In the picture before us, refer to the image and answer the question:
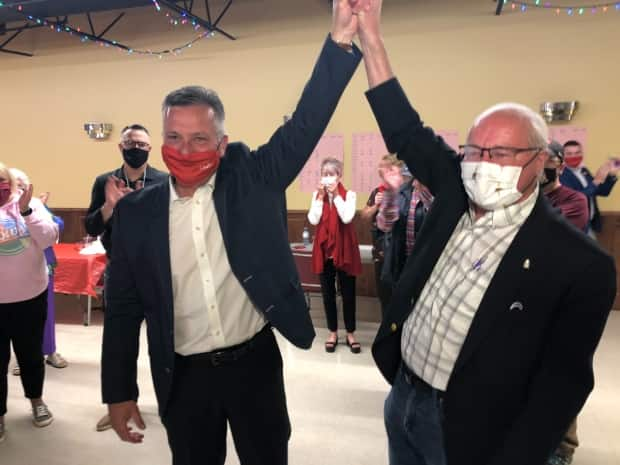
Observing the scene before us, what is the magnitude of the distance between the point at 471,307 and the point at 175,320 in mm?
890

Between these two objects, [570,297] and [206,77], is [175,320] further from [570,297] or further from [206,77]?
[206,77]

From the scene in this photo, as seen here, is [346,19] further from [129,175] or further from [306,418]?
[306,418]

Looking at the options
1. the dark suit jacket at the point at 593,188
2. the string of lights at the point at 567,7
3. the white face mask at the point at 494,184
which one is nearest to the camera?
the white face mask at the point at 494,184

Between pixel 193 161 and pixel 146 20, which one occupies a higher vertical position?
pixel 146 20

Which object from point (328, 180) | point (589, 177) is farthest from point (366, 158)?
point (589, 177)

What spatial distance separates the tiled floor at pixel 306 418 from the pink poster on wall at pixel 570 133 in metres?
2.16

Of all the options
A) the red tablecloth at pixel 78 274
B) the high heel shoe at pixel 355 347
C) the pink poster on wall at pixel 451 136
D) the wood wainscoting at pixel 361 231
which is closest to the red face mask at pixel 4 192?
the red tablecloth at pixel 78 274

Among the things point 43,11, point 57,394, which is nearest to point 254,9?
point 43,11

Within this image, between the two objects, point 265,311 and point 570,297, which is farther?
point 265,311

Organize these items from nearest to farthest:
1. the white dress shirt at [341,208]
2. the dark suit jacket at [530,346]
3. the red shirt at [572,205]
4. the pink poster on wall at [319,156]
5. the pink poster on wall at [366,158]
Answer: the dark suit jacket at [530,346], the red shirt at [572,205], the white dress shirt at [341,208], the pink poster on wall at [366,158], the pink poster on wall at [319,156]

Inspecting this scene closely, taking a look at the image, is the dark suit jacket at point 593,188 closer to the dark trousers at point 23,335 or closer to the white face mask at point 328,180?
the white face mask at point 328,180

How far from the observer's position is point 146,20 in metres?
5.89

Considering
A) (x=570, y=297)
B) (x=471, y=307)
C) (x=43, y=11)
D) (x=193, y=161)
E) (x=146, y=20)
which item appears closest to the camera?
(x=570, y=297)

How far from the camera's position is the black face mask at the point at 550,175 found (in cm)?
192
